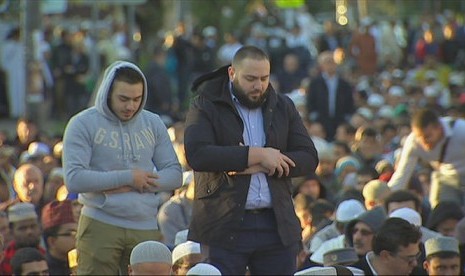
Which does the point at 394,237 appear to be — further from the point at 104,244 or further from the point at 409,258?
the point at 104,244

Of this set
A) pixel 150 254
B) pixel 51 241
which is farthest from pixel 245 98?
pixel 51 241

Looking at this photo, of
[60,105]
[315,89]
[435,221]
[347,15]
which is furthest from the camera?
[347,15]

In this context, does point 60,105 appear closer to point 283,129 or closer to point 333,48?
point 333,48

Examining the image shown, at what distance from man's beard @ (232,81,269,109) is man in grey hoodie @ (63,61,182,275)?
2.16 feet

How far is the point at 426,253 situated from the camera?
1191 centimetres

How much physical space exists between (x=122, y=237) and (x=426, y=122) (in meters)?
5.04

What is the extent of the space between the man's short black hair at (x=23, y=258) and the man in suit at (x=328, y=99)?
1309 centimetres

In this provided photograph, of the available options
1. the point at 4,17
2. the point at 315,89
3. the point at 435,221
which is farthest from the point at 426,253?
the point at 4,17

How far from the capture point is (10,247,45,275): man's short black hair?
1159cm

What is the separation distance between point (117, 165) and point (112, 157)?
6 centimetres

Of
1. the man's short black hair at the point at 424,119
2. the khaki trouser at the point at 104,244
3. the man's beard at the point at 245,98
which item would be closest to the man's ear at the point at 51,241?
the khaki trouser at the point at 104,244

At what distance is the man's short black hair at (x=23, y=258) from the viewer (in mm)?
11586

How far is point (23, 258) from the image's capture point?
11617 millimetres

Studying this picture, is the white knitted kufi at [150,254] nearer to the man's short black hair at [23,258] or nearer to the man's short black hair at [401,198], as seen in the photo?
the man's short black hair at [23,258]
